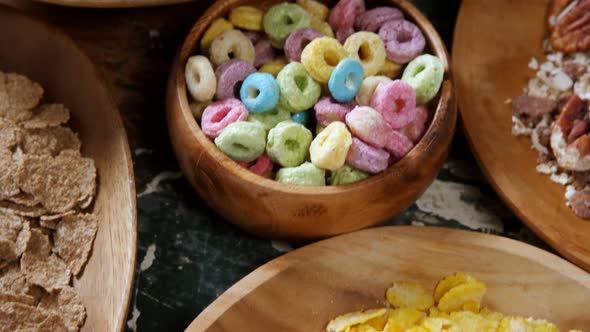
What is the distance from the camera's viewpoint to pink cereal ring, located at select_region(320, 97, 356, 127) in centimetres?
105

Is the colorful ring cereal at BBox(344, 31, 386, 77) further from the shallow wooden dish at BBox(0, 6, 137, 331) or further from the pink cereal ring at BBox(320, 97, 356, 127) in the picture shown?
the shallow wooden dish at BBox(0, 6, 137, 331)

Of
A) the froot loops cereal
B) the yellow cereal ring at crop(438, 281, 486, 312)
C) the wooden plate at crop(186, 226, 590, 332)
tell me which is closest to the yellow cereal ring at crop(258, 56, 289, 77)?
the froot loops cereal

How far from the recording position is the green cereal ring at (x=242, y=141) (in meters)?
1.00

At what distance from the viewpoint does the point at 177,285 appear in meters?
1.10

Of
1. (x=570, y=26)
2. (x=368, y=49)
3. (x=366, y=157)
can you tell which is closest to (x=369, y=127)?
(x=366, y=157)

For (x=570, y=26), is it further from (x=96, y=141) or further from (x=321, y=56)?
(x=96, y=141)

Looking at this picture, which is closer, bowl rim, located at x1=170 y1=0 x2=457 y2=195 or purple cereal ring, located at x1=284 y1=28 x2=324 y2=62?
bowl rim, located at x1=170 y1=0 x2=457 y2=195

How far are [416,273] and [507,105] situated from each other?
317mm

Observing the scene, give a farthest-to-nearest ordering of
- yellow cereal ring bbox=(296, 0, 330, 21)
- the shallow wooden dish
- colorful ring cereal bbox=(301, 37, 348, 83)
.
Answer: yellow cereal ring bbox=(296, 0, 330, 21) < colorful ring cereal bbox=(301, 37, 348, 83) < the shallow wooden dish

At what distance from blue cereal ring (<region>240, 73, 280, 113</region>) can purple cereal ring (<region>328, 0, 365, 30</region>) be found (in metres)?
0.15

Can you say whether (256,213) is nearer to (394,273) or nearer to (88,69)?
(394,273)

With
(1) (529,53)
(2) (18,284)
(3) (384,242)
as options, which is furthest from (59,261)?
(1) (529,53)

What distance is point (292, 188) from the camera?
0.98 m

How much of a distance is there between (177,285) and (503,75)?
1.89ft
